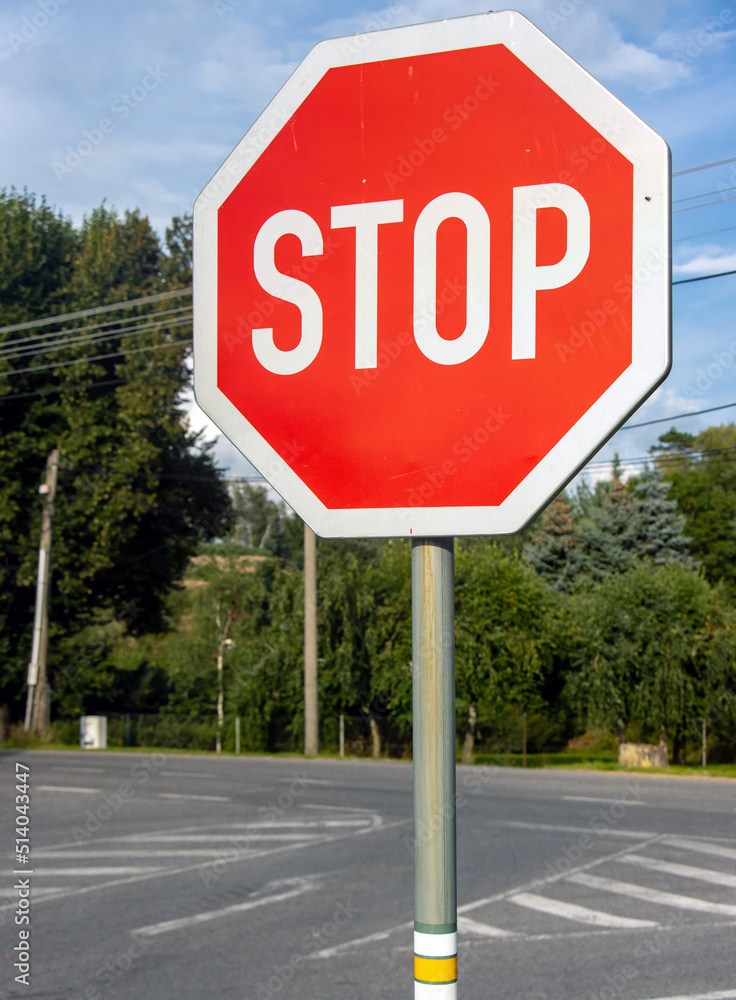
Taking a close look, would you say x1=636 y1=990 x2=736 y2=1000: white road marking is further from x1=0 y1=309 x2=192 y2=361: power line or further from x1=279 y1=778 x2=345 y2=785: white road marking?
x1=0 y1=309 x2=192 y2=361: power line

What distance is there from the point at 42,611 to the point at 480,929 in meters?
24.6

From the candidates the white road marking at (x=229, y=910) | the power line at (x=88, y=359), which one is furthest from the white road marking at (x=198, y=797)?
the power line at (x=88, y=359)

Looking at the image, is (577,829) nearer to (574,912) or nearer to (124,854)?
(574,912)

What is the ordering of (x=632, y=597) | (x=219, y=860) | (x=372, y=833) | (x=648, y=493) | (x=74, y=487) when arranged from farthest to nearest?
(x=648, y=493) < (x=74, y=487) < (x=632, y=597) < (x=372, y=833) < (x=219, y=860)

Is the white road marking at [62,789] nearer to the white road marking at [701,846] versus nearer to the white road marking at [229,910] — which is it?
the white road marking at [229,910]

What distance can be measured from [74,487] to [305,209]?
31053 millimetres

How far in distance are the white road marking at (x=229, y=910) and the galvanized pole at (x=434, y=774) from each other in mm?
6457

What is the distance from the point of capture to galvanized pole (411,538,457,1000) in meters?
1.40

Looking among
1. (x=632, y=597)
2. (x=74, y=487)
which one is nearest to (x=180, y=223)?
(x=74, y=487)

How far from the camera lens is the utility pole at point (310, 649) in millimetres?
26531

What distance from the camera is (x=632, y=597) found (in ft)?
93.9

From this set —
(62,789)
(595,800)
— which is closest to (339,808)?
(595,800)

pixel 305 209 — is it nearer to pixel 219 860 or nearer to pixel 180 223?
pixel 219 860

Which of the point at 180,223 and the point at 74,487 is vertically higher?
the point at 180,223
